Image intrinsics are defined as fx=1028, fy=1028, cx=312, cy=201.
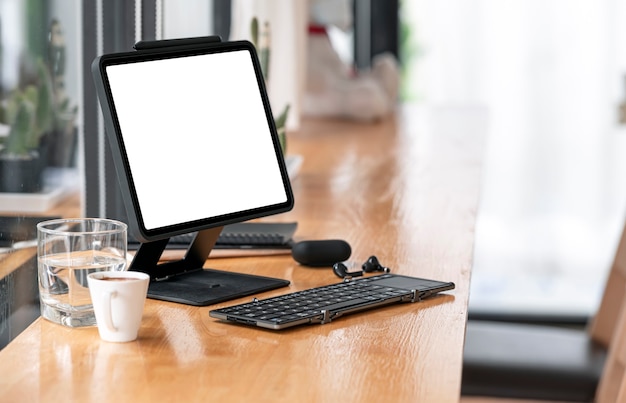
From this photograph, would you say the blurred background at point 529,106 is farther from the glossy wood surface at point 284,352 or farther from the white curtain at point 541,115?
the glossy wood surface at point 284,352

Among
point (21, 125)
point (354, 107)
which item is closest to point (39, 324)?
point (21, 125)

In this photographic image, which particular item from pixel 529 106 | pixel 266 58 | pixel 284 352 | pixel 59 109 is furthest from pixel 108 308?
pixel 529 106

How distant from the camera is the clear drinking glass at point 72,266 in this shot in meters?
1.07

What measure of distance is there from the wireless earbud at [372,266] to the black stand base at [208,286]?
5.1 inches

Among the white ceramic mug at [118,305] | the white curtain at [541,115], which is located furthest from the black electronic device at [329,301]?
the white curtain at [541,115]

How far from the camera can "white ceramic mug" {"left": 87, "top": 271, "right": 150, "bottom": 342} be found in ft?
3.28

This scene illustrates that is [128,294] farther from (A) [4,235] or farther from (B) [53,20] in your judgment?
(B) [53,20]

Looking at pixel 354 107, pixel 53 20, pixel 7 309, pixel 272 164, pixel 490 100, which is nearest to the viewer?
pixel 7 309

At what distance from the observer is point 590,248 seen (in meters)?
3.70

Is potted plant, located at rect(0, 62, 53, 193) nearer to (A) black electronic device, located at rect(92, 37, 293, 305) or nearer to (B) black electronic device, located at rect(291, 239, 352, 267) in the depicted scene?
(A) black electronic device, located at rect(92, 37, 293, 305)

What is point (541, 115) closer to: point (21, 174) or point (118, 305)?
point (21, 174)

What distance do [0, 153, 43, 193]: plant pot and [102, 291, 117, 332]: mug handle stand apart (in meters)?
0.31

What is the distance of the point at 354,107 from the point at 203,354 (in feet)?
7.62

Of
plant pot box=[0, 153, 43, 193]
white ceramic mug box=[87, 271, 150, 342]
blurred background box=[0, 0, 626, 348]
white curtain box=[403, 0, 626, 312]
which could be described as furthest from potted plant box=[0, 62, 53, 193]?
white curtain box=[403, 0, 626, 312]
